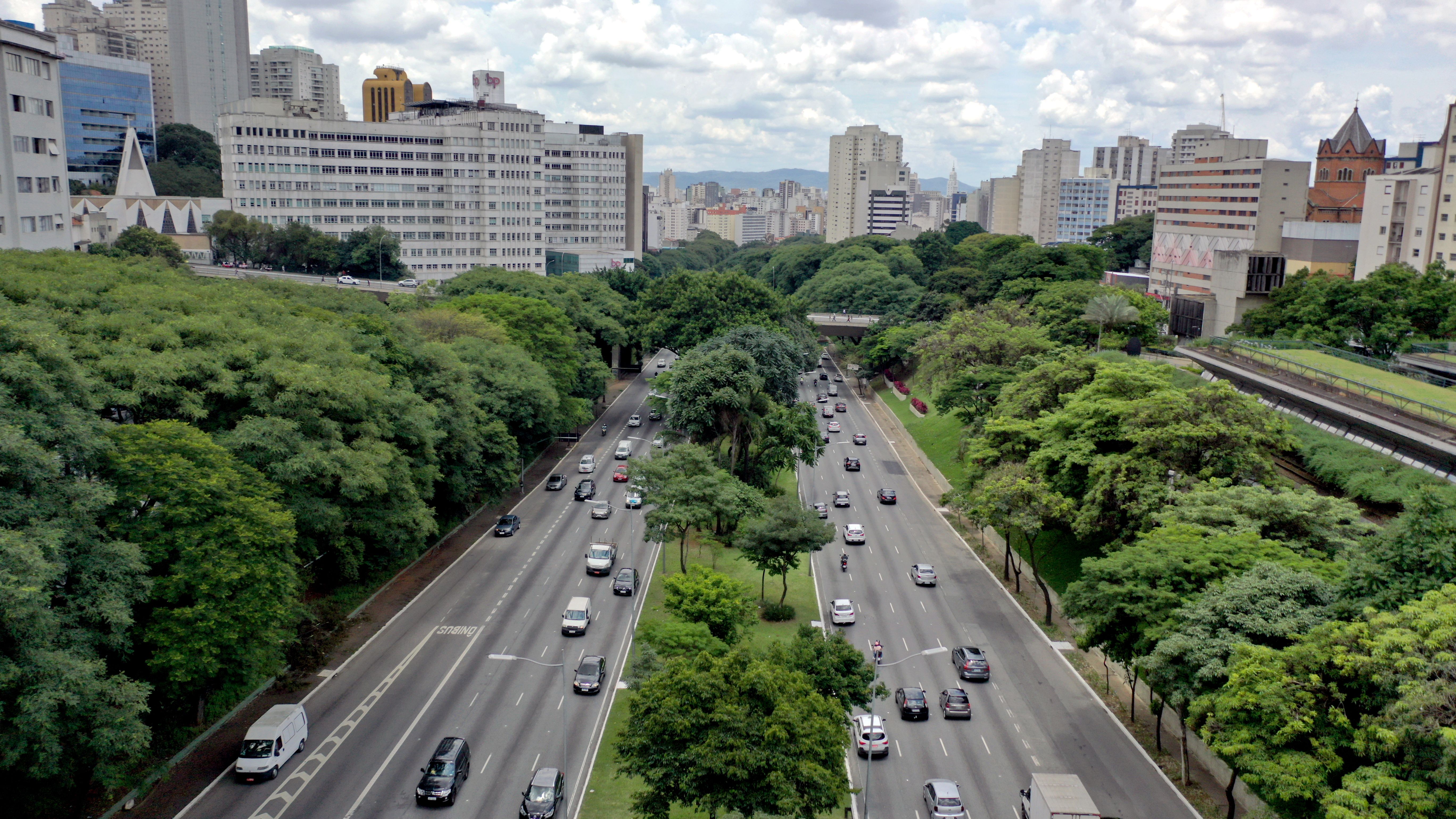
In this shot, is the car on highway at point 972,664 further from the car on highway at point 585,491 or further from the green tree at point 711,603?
the car on highway at point 585,491

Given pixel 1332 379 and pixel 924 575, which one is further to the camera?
pixel 924 575

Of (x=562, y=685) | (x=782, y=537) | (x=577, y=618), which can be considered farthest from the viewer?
(x=782, y=537)

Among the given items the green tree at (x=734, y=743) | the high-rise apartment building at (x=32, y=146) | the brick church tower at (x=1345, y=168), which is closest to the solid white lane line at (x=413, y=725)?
the green tree at (x=734, y=743)

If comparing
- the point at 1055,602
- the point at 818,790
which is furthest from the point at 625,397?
the point at 818,790

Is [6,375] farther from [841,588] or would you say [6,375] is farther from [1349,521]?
[1349,521]

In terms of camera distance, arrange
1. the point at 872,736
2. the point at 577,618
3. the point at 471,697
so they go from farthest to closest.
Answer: the point at 577,618
the point at 471,697
the point at 872,736

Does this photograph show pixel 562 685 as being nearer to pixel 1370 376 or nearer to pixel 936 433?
pixel 1370 376

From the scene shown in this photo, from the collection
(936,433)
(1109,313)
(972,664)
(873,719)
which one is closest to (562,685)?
(873,719)

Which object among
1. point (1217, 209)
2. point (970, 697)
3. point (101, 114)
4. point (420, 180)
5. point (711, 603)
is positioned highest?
point (101, 114)
